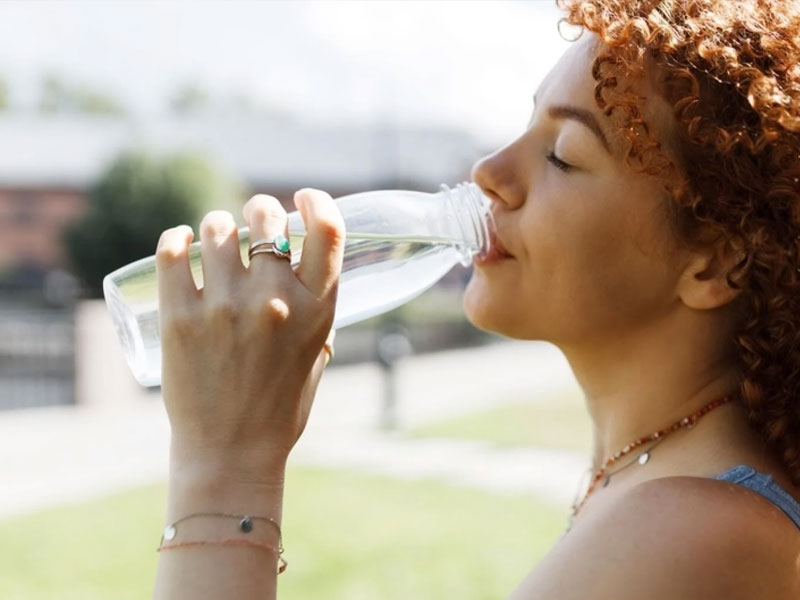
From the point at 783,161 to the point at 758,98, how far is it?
94 mm

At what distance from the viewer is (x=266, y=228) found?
4.11 ft

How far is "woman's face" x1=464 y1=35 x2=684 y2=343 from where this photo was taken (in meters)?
1.48

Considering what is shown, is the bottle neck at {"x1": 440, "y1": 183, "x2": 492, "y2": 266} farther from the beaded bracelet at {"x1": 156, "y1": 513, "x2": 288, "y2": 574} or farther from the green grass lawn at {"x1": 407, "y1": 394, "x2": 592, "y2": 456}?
the green grass lawn at {"x1": 407, "y1": 394, "x2": 592, "y2": 456}

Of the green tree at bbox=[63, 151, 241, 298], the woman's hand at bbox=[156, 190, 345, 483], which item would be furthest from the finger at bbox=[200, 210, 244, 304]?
the green tree at bbox=[63, 151, 241, 298]

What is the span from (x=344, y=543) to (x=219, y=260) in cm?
523

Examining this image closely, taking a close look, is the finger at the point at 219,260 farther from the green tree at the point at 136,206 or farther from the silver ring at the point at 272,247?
the green tree at the point at 136,206

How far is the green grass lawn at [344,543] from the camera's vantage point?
214 inches

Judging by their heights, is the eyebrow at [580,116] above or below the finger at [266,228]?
above

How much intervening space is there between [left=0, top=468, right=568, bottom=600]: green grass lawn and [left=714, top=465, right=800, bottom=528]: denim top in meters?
4.17

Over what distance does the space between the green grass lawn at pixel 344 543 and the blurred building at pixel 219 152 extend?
18253 mm

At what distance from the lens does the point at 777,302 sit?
4.70ft

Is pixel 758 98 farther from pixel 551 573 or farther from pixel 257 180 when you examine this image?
pixel 257 180

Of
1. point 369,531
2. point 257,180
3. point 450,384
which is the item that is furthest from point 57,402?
point 257,180

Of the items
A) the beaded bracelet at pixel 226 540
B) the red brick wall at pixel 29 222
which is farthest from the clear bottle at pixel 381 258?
the red brick wall at pixel 29 222
